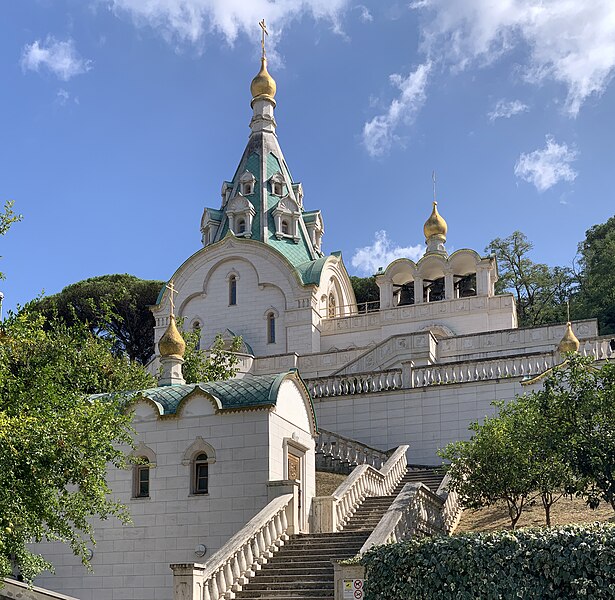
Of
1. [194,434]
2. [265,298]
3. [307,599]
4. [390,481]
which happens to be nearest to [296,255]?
[265,298]

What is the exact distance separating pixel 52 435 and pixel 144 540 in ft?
20.3

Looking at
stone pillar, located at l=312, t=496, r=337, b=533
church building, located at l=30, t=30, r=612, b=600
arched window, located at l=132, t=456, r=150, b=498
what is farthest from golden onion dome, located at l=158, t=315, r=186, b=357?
stone pillar, located at l=312, t=496, r=337, b=533

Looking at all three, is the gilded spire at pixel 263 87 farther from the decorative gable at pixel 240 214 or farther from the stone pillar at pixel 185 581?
the stone pillar at pixel 185 581

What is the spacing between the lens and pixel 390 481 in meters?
22.8

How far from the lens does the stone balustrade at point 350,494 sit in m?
18.9

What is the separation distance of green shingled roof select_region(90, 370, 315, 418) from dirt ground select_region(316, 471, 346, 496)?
11.2 ft

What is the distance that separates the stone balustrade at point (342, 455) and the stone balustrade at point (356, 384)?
3728mm

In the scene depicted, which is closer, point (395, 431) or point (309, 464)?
point (309, 464)

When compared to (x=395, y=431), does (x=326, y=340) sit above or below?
above

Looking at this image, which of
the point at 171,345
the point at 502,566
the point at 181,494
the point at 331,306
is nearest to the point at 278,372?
the point at 331,306

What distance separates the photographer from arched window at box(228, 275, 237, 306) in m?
44.8

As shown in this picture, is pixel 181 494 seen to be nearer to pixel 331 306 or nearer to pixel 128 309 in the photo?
pixel 331 306

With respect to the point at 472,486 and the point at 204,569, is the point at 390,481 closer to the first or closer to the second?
the point at 472,486

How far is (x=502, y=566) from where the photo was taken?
12500 millimetres
